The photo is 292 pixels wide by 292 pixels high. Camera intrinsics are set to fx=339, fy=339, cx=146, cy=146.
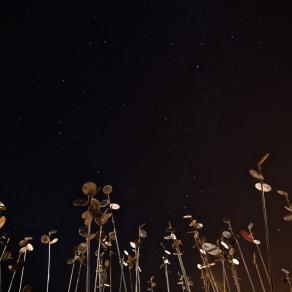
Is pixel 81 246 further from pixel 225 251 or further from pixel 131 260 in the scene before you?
pixel 225 251

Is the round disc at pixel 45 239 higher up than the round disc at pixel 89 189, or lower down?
lower down

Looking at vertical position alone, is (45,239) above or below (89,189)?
below

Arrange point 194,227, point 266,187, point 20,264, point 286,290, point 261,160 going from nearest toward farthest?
point 261,160 → point 266,187 → point 20,264 → point 194,227 → point 286,290

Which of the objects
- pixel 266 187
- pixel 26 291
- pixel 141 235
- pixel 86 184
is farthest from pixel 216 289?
pixel 86 184

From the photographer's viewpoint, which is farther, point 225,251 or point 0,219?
point 225,251

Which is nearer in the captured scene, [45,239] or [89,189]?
[89,189]

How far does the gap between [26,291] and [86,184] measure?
1.00 meters

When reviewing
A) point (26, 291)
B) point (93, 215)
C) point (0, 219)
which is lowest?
point (26, 291)

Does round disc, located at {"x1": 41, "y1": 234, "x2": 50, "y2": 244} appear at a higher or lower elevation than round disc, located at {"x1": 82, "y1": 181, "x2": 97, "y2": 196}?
lower

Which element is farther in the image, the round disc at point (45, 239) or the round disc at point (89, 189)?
the round disc at point (45, 239)

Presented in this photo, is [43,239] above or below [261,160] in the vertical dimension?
below

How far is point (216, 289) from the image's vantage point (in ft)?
8.18

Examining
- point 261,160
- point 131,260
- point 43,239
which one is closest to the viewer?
point 261,160

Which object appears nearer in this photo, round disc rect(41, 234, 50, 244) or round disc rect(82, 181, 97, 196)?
round disc rect(82, 181, 97, 196)
